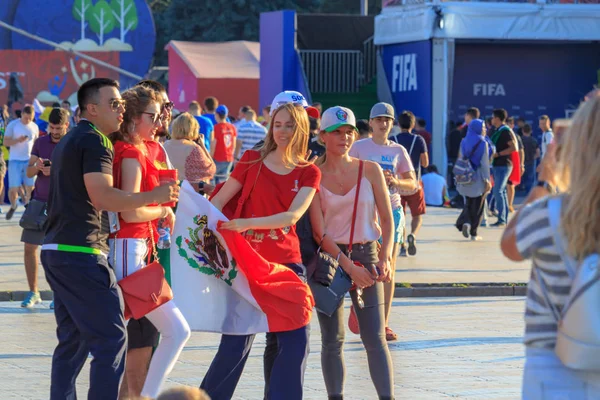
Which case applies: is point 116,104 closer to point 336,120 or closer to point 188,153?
point 336,120

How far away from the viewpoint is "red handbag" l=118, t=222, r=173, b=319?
5.88 meters

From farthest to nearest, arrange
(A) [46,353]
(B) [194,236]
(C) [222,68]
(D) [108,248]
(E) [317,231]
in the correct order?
(C) [222,68] < (A) [46,353] < (E) [317,231] < (B) [194,236] < (D) [108,248]

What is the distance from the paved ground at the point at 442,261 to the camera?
45.4ft

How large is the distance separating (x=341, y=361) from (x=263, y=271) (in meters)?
1.00

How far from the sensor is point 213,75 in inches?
1442

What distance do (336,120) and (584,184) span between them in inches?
138

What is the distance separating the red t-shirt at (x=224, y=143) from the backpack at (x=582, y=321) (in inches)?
648

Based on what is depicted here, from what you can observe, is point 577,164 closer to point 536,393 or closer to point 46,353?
point 536,393

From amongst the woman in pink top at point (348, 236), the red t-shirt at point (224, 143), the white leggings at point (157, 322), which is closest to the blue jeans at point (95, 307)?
the white leggings at point (157, 322)

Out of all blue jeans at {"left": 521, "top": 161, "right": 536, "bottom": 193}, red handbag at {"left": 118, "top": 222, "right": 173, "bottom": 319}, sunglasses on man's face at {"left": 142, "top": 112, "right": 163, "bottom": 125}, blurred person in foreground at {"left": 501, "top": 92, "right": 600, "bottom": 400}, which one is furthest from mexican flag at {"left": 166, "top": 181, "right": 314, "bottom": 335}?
blue jeans at {"left": 521, "top": 161, "right": 536, "bottom": 193}

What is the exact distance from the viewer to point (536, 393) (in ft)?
11.9

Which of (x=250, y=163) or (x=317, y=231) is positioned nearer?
(x=250, y=163)

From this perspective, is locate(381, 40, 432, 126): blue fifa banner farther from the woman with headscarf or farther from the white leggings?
the white leggings

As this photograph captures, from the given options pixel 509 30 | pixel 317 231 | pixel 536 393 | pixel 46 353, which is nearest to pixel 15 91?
pixel 509 30
